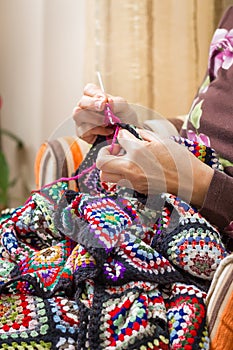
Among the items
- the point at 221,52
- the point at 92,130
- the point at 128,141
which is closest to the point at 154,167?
the point at 128,141

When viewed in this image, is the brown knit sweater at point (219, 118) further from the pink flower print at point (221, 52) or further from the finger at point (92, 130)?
the finger at point (92, 130)

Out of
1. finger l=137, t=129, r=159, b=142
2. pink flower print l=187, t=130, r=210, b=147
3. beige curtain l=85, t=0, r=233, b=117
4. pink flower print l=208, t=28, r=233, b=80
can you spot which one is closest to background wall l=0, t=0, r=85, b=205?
beige curtain l=85, t=0, r=233, b=117

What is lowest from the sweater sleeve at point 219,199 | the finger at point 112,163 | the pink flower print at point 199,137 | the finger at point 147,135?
the sweater sleeve at point 219,199

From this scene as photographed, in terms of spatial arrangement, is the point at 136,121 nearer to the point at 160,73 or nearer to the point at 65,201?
the point at 65,201

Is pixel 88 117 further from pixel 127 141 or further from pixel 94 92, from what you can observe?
pixel 127 141

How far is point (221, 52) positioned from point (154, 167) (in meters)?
0.49

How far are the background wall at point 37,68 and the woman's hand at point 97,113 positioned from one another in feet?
4.07

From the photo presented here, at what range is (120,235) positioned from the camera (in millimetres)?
1031

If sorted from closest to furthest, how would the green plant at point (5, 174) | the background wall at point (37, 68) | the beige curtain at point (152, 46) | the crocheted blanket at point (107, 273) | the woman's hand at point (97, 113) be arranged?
the crocheted blanket at point (107, 273) < the woman's hand at point (97, 113) < the beige curtain at point (152, 46) < the background wall at point (37, 68) < the green plant at point (5, 174)

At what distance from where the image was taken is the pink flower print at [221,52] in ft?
4.72

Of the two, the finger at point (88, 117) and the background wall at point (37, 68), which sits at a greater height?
the finger at point (88, 117)

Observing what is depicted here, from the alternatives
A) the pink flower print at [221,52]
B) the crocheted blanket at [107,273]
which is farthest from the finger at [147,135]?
the pink flower print at [221,52]

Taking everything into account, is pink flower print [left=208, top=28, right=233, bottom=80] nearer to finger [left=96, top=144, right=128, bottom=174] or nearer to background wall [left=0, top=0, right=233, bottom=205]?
finger [left=96, top=144, right=128, bottom=174]

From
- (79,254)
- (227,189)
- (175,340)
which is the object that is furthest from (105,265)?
(227,189)
